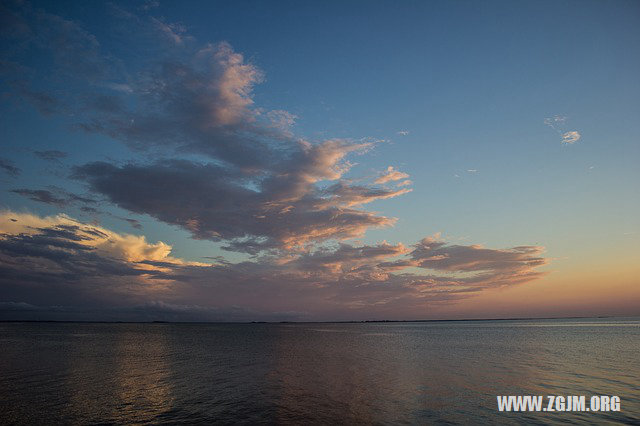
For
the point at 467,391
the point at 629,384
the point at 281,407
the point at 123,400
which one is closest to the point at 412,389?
the point at 467,391

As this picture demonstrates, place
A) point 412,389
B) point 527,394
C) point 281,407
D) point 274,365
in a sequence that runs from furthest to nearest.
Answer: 1. point 274,365
2. point 412,389
3. point 527,394
4. point 281,407

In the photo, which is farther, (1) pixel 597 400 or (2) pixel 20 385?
(2) pixel 20 385

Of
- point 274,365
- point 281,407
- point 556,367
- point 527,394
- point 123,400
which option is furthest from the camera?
point 274,365

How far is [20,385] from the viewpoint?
35.8 meters

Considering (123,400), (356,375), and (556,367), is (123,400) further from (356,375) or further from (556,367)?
(556,367)

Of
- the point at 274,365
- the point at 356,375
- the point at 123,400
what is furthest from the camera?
the point at 274,365

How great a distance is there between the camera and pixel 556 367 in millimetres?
48531

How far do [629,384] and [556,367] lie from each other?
1311cm

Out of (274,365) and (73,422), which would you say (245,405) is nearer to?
(73,422)

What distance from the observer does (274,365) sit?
5350 centimetres

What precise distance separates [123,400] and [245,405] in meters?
11.5

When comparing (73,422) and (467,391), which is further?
(467,391)

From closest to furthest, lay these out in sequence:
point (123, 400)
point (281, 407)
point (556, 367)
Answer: point (281, 407) → point (123, 400) → point (556, 367)

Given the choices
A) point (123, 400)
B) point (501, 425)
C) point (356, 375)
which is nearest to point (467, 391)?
point (501, 425)
